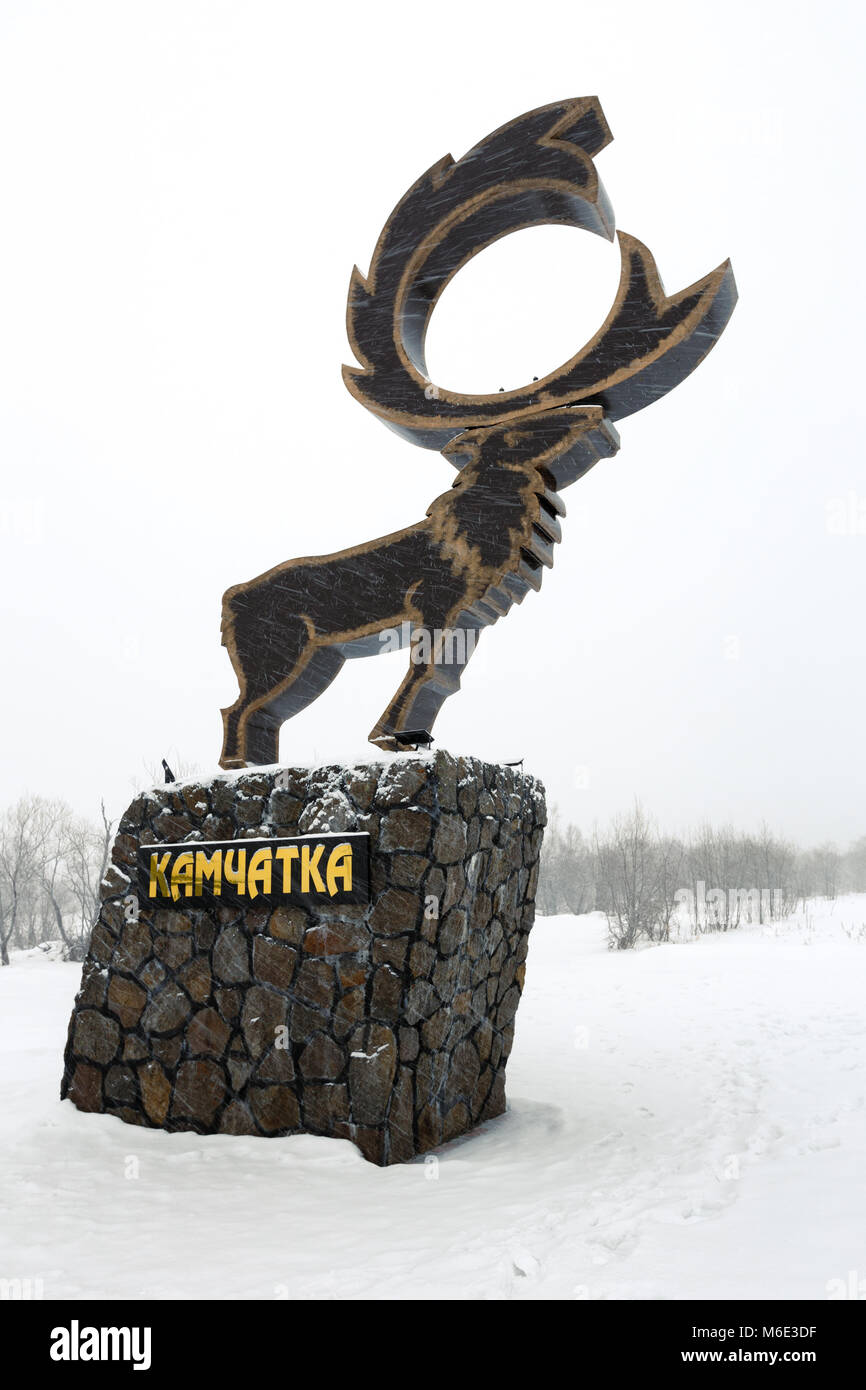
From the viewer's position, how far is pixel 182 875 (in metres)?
5.35

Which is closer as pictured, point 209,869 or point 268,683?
point 209,869

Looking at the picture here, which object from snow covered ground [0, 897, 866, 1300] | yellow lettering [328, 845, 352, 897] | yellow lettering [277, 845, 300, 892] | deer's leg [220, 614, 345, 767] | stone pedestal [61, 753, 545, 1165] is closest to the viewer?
snow covered ground [0, 897, 866, 1300]

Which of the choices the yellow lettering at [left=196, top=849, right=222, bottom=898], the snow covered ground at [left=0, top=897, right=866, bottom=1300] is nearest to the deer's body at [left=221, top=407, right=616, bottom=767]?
the yellow lettering at [left=196, top=849, right=222, bottom=898]

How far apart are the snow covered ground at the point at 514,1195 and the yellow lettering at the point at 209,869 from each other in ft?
4.41

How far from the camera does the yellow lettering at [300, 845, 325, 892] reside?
4.88 meters

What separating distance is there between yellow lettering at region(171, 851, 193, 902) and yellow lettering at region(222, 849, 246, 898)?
0.90 feet

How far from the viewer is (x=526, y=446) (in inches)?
212

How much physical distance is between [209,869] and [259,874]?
37cm

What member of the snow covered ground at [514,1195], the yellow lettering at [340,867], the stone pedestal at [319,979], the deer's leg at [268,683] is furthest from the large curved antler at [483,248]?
the snow covered ground at [514,1195]

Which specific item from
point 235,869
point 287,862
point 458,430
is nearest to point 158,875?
point 235,869

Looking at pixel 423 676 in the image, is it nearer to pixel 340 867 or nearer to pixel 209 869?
pixel 340 867

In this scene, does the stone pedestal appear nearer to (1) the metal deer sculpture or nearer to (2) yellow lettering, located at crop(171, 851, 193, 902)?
(2) yellow lettering, located at crop(171, 851, 193, 902)
